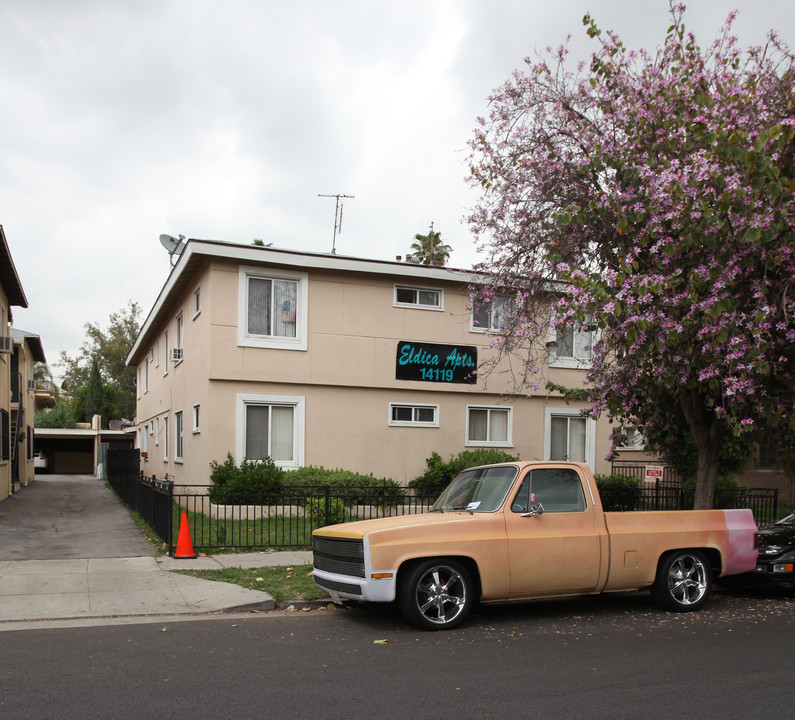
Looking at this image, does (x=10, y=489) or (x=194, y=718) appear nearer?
(x=194, y=718)

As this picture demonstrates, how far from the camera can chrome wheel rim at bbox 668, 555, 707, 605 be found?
859 cm

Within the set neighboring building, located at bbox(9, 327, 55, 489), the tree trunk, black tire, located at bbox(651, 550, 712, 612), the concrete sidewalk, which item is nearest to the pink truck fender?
black tire, located at bbox(651, 550, 712, 612)

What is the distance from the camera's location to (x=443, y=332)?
61.8ft

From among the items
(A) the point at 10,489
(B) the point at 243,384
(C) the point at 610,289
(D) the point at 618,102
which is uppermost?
(D) the point at 618,102

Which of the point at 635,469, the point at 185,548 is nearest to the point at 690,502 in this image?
the point at 635,469

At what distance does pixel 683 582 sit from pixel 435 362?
10642mm

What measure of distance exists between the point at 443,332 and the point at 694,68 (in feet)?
31.4

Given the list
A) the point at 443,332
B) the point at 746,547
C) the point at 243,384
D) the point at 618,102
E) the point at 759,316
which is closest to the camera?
the point at 759,316

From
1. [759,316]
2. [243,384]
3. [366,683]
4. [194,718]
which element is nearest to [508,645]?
[366,683]

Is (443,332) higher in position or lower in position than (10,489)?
higher

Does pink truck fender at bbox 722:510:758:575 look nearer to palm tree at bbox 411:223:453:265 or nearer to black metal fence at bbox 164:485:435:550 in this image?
black metal fence at bbox 164:485:435:550

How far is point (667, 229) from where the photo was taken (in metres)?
9.96

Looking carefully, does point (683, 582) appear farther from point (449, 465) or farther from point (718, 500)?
point (449, 465)

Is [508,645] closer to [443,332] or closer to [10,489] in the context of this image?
[443,332]
